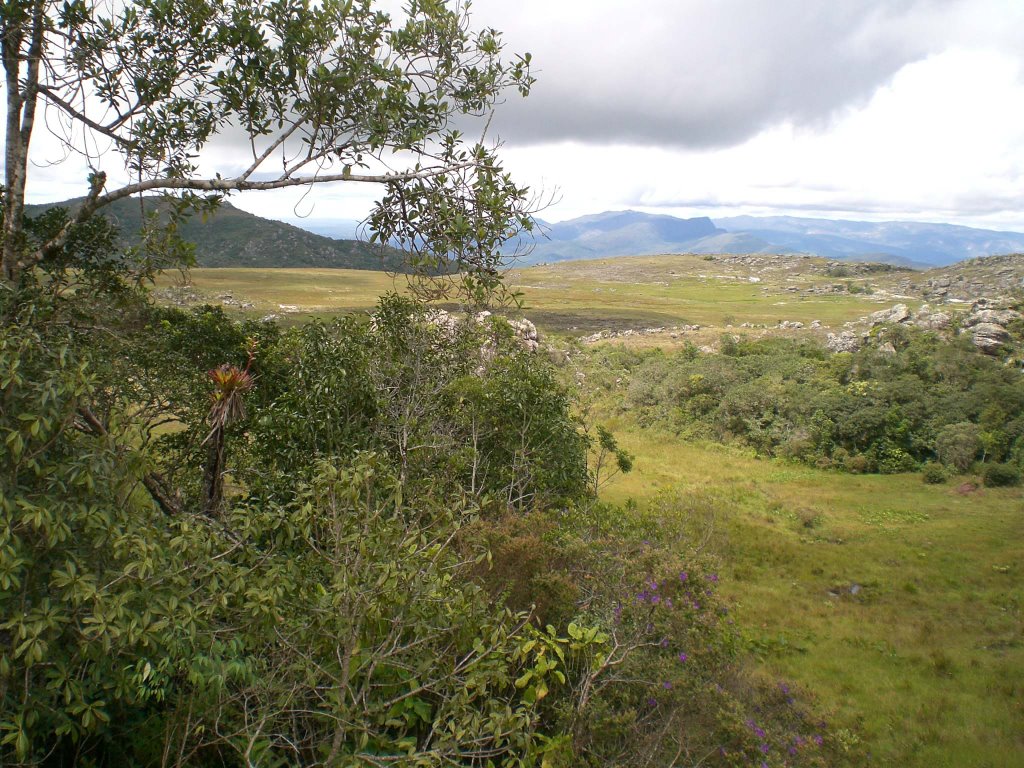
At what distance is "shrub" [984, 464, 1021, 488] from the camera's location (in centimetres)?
2106

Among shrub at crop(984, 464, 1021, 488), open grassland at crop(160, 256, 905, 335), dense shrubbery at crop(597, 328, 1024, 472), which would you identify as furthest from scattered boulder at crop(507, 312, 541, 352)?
open grassland at crop(160, 256, 905, 335)

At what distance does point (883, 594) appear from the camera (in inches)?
551

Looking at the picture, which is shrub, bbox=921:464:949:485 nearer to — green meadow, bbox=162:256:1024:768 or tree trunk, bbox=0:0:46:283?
green meadow, bbox=162:256:1024:768

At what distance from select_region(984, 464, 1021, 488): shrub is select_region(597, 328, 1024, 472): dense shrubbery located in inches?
33.3

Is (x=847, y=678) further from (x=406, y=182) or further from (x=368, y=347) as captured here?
(x=406, y=182)

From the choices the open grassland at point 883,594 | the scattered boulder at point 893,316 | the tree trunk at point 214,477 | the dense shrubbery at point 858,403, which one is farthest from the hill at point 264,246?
the tree trunk at point 214,477

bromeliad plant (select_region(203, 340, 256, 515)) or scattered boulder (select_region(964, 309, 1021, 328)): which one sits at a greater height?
bromeliad plant (select_region(203, 340, 256, 515))

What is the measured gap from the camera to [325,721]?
3.71 meters

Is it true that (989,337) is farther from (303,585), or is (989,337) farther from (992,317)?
(303,585)

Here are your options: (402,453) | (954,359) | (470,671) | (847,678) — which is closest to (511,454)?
(402,453)

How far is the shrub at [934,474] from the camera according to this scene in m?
22.1

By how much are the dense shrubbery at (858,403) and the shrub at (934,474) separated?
0.58m

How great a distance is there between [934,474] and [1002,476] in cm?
197

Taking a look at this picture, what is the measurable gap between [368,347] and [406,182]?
470 cm
